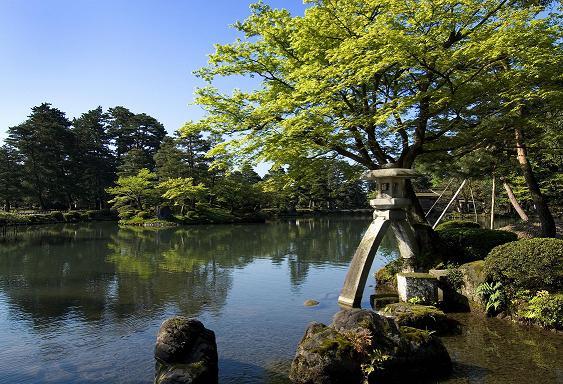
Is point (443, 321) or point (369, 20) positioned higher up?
point (369, 20)

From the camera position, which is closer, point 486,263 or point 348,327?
point 348,327

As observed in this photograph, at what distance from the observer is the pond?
6770mm

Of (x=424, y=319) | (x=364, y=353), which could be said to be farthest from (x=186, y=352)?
(x=424, y=319)

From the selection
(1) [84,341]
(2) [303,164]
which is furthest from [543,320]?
(1) [84,341]

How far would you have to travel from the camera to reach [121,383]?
6344mm

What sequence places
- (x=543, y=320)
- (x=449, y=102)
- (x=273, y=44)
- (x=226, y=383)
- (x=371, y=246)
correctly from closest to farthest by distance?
1. (x=226, y=383)
2. (x=543, y=320)
3. (x=371, y=246)
4. (x=449, y=102)
5. (x=273, y=44)

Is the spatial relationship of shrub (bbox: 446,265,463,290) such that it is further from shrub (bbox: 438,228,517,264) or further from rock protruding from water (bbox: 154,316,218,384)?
rock protruding from water (bbox: 154,316,218,384)

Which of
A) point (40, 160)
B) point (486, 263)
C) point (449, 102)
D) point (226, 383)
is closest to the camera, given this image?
point (226, 383)

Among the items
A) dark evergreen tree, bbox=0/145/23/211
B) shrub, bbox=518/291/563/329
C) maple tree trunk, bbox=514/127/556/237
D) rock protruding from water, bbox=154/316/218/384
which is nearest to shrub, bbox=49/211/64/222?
dark evergreen tree, bbox=0/145/23/211

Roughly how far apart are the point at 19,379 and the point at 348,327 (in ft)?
17.8

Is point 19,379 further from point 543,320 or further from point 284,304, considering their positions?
point 543,320

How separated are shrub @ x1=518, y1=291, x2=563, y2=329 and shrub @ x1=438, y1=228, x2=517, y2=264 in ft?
10.8

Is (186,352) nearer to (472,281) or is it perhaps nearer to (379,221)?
(379,221)

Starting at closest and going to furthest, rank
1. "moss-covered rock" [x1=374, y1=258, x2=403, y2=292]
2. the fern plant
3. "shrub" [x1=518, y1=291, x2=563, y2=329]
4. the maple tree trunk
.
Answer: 1. "shrub" [x1=518, y1=291, x2=563, y2=329]
2. the fern plant
3. "moss-covered rock" [x1=374, y1=258, x2=403, y2=292]
4. the maple tree trunk
